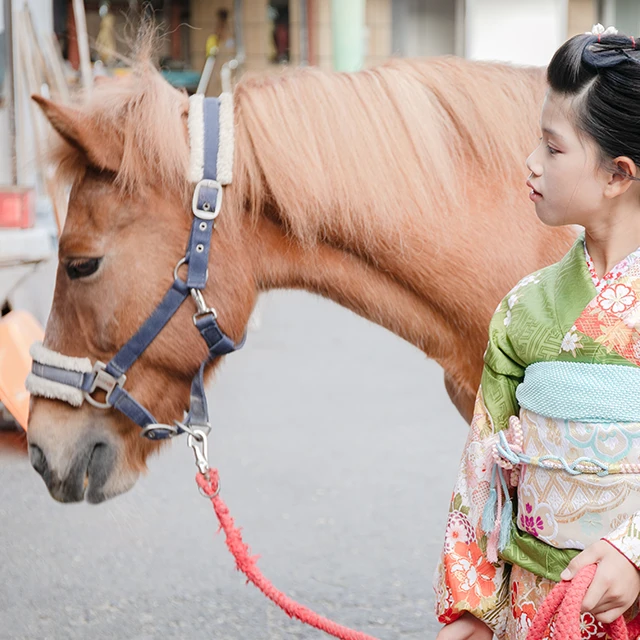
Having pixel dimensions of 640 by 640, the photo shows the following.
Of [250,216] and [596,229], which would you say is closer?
[596,229]

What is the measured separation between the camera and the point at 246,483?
3.94 m

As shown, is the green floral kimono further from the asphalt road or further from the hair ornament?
the asphalt road

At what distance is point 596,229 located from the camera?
124cm

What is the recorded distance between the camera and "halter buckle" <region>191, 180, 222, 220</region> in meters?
1.76

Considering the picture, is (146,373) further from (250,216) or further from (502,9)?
(502,9)

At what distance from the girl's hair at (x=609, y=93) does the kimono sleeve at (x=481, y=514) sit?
287mm

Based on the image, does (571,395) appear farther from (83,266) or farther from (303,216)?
(83,266)

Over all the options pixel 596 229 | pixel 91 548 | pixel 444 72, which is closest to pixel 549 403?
pixel 596 229

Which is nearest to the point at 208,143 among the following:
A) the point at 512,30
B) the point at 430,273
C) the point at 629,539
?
the point at 430,273

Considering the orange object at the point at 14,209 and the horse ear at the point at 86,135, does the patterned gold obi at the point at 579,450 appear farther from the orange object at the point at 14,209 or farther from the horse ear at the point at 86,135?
the orange object at the point at 14,209

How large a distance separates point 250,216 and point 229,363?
424 centimetres

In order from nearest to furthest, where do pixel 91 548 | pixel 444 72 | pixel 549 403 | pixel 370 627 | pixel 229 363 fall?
1. pixel 549 403
2. pixel 444 72
3. pixel 370 627
4. pixel 91 548
5. pixel 229 363

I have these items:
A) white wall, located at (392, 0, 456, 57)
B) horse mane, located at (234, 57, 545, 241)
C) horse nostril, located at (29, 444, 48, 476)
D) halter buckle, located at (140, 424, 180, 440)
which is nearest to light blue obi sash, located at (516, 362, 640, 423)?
horse mane, located at (234, 57, 545, 241)

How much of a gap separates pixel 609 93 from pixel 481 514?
2.01ft
